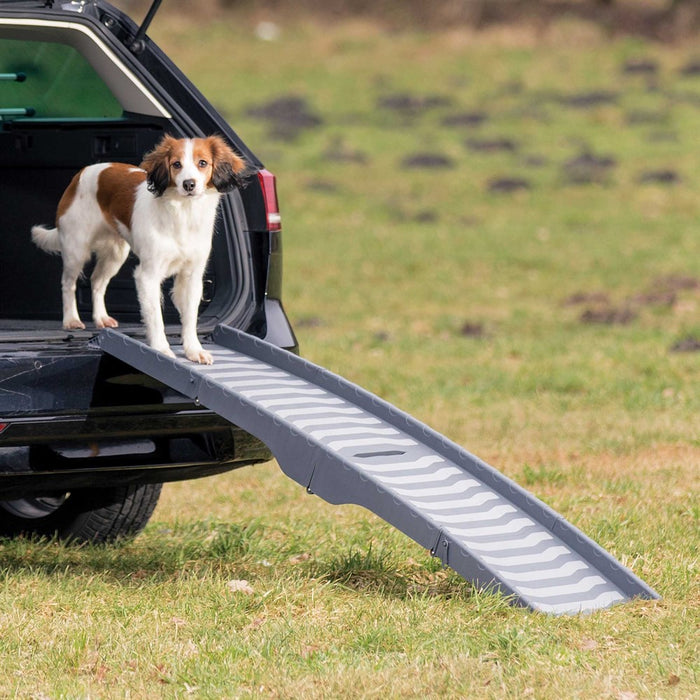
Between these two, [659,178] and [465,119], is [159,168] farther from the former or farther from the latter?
[465,119]

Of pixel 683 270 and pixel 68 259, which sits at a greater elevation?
pixel 68 259

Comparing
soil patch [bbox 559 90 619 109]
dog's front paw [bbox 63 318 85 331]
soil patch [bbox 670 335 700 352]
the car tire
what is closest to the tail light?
dog's front paw [bbox 63 318 85 331]

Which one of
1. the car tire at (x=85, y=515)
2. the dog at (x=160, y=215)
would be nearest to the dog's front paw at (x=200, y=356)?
the dog at (x=160, y=215)

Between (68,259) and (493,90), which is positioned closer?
(68,259)

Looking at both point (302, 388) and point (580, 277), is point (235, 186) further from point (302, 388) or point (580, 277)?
point (580, 277)

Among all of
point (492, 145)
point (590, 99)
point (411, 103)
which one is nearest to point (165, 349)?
point (492, 145)

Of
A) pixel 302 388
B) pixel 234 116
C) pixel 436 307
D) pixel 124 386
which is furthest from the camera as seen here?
pixel 234 116

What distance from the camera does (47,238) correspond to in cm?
605

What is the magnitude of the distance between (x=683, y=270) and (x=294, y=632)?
11467 millimetres

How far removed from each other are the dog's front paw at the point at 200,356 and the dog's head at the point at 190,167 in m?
0.64

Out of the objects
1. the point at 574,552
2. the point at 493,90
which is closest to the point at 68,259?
the point at 574,552

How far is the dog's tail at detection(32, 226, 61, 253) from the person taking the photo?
6.00m

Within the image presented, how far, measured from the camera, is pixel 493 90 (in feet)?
83.9

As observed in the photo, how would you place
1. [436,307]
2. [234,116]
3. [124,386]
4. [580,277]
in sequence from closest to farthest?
[124,386] → [436,307] → [580,277] → [234,116]
